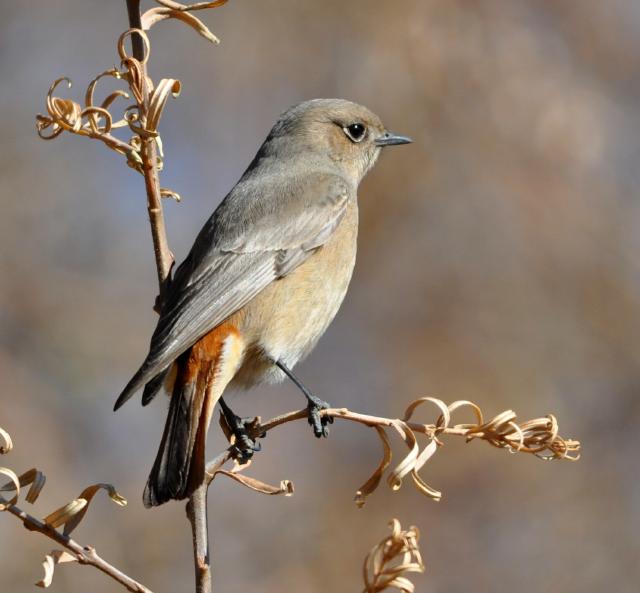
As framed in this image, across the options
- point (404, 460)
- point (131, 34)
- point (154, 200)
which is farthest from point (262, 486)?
point (131, 34)

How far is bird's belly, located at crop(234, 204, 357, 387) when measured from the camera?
3.74 metres

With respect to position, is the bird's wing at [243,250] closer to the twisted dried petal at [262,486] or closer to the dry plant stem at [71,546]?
the twisted dried petal at [262,486]

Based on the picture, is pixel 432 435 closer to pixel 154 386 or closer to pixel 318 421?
pixel 318 421

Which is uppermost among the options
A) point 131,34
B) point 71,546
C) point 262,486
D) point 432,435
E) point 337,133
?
→ point 337,133

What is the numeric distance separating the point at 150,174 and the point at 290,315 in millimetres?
1462

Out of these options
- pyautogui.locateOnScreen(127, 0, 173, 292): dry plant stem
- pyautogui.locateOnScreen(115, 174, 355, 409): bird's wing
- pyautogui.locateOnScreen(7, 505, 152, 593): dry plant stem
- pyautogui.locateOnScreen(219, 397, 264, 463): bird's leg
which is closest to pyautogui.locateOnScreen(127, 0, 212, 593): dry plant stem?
pyautogui.locateOnScreen(127, 0, 173, 292): dry plant stem

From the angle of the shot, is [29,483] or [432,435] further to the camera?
[432,435]

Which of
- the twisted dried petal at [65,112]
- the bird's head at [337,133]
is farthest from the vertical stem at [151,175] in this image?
the bird's head at [337,133]

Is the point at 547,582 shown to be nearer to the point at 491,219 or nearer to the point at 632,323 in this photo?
the point at 632,323

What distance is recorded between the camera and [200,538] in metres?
2.22

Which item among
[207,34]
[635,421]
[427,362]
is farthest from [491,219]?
[207,34]

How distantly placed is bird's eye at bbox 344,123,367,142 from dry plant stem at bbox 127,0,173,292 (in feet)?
8.16

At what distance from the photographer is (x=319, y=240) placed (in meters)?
4.10

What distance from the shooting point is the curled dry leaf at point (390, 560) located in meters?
2.03
